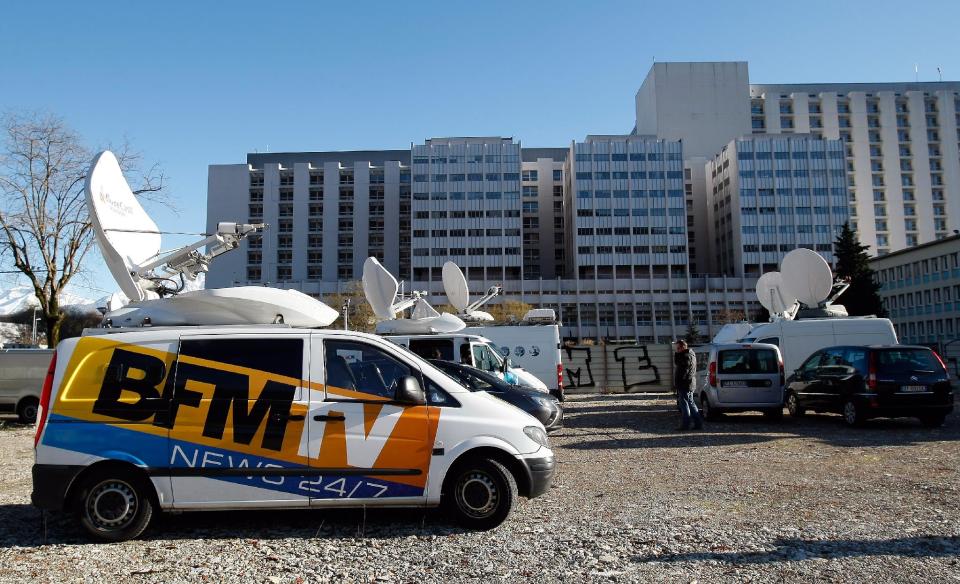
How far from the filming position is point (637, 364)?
88.0 feet

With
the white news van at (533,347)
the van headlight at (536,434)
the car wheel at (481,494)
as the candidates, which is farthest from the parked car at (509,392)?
the white news van at (533,347)

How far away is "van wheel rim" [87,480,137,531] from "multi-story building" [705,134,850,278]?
96.6 metres

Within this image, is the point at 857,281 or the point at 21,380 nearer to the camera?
the point at 21,380

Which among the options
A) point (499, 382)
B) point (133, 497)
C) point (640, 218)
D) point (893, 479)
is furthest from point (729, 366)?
point (640, 218)

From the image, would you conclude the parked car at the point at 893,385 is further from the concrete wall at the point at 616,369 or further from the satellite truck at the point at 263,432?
the concrete wall at the point at 616,369

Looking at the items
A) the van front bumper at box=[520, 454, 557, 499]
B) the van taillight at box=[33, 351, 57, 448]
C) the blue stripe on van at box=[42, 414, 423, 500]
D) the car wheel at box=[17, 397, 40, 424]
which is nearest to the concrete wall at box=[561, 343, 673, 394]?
the car wheel at box=[17, 397, 40, 424]

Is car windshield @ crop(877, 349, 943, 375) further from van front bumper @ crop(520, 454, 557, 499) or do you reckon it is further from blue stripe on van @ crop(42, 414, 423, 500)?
blue stripe on van @ crop(42, 414, 423, 500)

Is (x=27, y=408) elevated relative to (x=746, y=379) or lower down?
lower down

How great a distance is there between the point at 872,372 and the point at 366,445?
10220 mm

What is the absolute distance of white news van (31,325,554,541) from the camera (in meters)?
5.35

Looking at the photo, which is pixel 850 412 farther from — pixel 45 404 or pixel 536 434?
pixel 45 404

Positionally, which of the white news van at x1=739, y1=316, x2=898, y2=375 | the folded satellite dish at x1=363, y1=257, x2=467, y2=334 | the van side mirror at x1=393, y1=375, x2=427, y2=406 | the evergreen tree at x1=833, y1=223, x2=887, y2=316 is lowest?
the van side mirror at x1=393, y1=375, x2=427, y2=406

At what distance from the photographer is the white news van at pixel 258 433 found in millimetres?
5348

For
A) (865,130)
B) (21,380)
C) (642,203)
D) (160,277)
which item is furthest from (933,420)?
(865,130)
